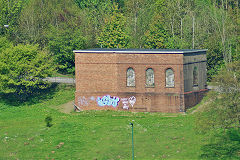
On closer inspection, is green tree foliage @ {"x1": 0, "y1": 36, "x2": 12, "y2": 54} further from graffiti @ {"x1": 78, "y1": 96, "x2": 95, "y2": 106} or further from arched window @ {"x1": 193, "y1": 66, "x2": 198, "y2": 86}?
arched window @ {"x1": 193, "y1": 66, "x2": 198, "y2": 86}

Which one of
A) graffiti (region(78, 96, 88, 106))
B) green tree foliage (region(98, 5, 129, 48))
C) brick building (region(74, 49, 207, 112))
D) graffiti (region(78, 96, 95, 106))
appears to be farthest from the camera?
green tree foliage (region(98, 5, 129, 48))

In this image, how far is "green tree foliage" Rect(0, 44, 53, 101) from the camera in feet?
230

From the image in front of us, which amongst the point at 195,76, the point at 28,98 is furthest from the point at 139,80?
the point at 28,98

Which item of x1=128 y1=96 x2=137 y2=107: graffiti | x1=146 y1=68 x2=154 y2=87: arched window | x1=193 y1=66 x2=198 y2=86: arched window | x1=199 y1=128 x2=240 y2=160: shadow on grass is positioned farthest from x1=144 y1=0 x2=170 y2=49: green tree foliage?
x1=199 y1=128 x2=240 y2=160: shadow on grass

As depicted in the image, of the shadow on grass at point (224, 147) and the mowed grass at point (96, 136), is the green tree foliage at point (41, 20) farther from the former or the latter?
the shadow on grass at point (224, 147)

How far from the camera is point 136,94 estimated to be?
64.6 meters

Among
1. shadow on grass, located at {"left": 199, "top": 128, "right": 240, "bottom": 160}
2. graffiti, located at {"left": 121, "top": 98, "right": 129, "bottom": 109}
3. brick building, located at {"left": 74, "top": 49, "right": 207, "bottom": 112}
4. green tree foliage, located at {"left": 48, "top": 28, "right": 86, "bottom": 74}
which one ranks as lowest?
shadow on grass, located at {"left": 199, "top": 128, "right": 240, "bottom": 160}

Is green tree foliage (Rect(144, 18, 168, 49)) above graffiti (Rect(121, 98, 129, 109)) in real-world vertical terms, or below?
above

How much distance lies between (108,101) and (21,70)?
14.0 m

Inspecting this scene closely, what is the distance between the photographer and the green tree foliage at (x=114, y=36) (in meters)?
85.8

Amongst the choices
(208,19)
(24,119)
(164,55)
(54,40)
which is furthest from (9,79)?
(208,19)

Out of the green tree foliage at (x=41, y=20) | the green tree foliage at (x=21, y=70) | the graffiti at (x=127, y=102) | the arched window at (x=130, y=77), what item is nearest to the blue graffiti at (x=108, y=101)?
the graffiti at (x=127, y=102)

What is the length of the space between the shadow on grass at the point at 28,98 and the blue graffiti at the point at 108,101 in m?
10.9

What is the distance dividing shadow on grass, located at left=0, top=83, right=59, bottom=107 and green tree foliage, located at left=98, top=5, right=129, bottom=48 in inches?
591
